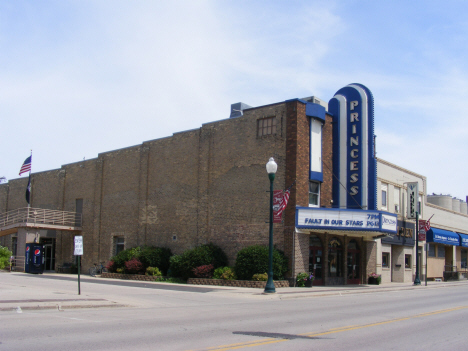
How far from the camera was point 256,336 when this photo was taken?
10289mm

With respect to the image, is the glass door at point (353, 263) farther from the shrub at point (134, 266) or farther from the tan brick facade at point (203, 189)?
the shrub at point (134, 266)

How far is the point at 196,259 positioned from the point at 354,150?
37.9ft

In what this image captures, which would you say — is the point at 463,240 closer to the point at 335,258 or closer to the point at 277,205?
the point at 335,258

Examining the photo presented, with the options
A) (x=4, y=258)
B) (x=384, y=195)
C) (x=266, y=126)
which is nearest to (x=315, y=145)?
(x=266, y=126)

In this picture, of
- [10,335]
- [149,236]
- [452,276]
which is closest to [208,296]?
[10,335]

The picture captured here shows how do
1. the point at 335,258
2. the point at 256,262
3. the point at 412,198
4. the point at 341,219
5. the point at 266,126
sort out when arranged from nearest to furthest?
the point at 256,262 → the point at 341,219 → the point at 266,126 → the point at 335,258 → the point at 412,198

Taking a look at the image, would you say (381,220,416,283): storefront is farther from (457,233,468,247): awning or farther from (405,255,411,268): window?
(457,233,468,247): awning

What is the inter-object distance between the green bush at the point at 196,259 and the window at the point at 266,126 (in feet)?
24.7

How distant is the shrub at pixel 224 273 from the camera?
27281 millimetres

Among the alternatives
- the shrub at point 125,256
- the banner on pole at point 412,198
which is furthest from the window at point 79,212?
the banner on pole at point 412,198

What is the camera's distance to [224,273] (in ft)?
90.1

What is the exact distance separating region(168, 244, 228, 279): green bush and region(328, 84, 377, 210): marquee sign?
7.83 meters

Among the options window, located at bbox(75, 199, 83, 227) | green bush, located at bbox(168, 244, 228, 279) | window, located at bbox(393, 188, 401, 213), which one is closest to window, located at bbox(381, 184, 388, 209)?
window, located at bbox(393, 188, 401, 213)

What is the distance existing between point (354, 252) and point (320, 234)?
4.26 meters
